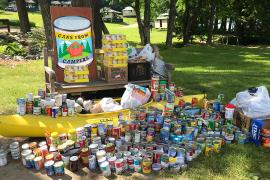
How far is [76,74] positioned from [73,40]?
0.75 meters

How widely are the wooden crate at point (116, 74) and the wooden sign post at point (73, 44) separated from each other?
0.44 m

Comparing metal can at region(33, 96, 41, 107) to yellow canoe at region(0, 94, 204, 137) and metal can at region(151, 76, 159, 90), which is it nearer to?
yellow canoe at region(0, 94, 204, 137)

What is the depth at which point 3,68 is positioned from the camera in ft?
35.4

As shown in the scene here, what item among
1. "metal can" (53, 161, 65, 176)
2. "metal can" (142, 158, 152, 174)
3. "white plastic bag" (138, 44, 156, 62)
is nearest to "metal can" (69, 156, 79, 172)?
"metal can" (53, 161, 65, 176)

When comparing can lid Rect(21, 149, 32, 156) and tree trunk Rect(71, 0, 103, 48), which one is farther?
tree trunk Rect(71, 0, 103, 48)

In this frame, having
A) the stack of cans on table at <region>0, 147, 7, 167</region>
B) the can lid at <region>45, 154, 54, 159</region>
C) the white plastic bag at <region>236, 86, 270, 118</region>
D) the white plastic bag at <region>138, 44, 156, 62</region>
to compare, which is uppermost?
the white plastic bag at <region>138, 44, 156, 62</region>

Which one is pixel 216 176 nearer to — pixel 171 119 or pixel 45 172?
pixel 171 119

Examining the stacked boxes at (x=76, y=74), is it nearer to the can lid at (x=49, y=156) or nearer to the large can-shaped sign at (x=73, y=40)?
the large can-shaped sign at (x=73, y=40)

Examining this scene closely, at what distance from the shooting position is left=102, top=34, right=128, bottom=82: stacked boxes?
6.53 metres

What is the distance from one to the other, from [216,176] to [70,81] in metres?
3.57

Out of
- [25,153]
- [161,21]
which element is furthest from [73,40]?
[161,21]

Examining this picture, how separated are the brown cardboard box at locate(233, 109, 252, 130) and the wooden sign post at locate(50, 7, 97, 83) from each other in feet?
9.64

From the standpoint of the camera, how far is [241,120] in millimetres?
5438

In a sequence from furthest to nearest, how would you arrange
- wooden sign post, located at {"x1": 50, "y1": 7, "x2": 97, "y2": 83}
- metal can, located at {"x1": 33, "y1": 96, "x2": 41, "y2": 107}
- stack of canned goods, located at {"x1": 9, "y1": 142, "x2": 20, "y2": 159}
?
wooden sign post, located at {"x1": 50, "y1": 7, "x2": 97, "y2": 83} < metal can, located at {"x1": 33, "y1": 96, "x2": 41, "y2": 107} < stack of canned goods, located at {"x1": 9, "y1": 142, "x2": 20, "y2": 159}
